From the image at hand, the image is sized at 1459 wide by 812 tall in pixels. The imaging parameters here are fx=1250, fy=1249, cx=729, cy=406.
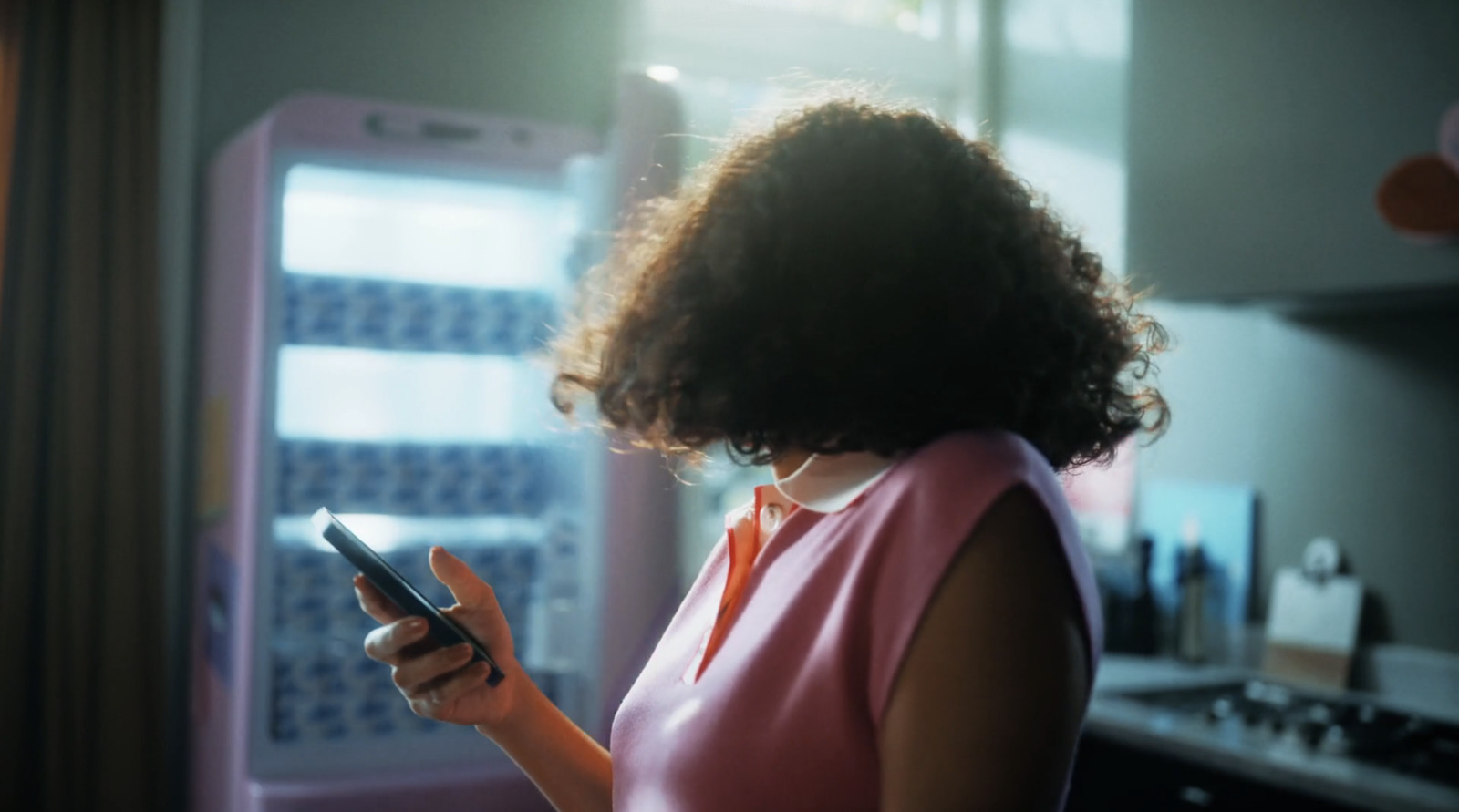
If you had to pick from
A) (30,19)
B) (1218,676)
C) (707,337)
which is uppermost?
(30,19)

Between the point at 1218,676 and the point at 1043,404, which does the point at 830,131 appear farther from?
the point at 1218,676

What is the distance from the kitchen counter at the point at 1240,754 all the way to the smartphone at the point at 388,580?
1338mm

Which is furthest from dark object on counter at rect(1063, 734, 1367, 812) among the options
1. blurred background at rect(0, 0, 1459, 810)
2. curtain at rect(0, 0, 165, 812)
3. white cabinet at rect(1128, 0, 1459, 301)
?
curtain at rect(0, 0, 165, 812)

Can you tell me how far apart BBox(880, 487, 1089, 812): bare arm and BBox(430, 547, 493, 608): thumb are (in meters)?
0.36

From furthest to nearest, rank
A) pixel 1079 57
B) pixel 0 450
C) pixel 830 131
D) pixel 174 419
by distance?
pixel 1079 57, pixel 174 419, pixel 0 450, pixel 830 131

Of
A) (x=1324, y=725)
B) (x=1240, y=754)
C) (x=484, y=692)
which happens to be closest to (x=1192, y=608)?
(x=1324, y=725)

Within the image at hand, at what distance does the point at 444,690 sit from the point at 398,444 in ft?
5.16

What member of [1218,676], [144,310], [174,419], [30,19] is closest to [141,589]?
[174,419]

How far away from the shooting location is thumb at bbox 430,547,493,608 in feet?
2.71

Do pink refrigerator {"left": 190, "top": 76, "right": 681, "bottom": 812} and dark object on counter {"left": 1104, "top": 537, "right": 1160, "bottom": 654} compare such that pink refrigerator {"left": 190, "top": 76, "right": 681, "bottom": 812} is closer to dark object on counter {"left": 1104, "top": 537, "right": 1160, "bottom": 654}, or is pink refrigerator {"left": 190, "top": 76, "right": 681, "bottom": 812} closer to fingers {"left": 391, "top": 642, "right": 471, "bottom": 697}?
dark object on counter {"left": 1104, "top": 537, "right": 1160, "bottom": 654}

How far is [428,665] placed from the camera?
0.82m

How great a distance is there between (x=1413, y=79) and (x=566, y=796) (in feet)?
5.35

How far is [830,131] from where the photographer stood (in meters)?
0.68

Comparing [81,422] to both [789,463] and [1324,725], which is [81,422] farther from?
[1324,725]
